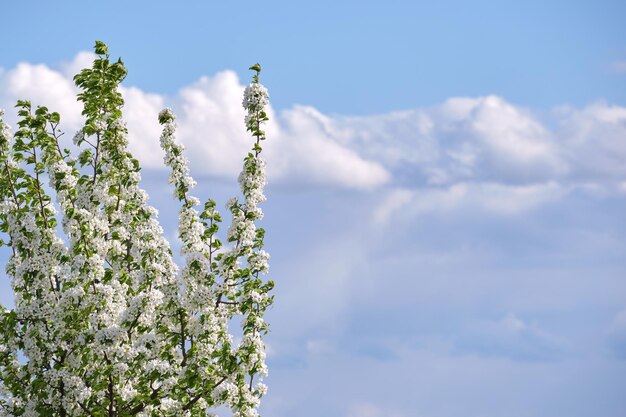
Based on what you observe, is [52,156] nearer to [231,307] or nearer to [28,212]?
[28,212]

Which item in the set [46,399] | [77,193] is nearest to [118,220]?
[77,193]

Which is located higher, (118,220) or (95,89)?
(95,89)

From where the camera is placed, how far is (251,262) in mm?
17250

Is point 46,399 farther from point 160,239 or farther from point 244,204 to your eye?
point 244,204

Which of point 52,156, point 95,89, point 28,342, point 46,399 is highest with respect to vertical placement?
point 95,89

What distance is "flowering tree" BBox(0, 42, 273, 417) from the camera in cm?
1662

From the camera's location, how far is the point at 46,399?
16.9 metres

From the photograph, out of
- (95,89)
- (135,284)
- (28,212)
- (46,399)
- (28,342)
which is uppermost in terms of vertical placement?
(95,89)

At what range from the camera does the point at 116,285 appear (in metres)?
16.9

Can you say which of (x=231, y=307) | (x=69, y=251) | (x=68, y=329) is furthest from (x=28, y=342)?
(x=231, y=307)

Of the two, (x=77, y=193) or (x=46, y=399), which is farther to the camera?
(x=77, y=193)

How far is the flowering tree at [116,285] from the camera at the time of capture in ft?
54.5

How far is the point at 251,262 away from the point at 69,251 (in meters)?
3.99

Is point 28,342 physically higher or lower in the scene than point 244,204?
lower
